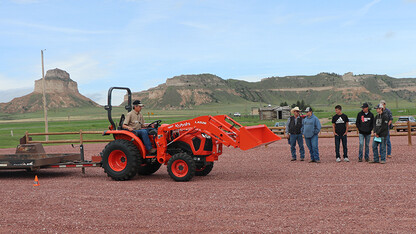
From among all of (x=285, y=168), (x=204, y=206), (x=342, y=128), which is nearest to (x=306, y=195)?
(x=204, y=206)

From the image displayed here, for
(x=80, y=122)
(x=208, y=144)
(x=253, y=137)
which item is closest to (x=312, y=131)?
(x=253, y=137)

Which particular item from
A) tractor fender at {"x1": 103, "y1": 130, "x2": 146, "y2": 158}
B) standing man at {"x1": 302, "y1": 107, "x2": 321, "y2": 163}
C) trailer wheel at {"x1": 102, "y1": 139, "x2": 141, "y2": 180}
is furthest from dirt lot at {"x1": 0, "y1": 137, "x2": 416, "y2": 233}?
standing man at {"x1": 302, "y1": 107, "x2": 321, "y2": 163}

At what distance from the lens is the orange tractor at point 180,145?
33.6 ft

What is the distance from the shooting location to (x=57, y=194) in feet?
29.3

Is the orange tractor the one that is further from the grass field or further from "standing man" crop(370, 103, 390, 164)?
"standing man" crop(370, 103, 390, 164)

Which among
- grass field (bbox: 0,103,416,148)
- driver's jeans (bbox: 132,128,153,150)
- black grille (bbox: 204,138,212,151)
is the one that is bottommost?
grass field (bbox: 0,103,416,148)

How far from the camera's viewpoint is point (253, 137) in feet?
32.4

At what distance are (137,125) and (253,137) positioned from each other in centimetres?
315

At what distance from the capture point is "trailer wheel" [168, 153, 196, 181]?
10195mm

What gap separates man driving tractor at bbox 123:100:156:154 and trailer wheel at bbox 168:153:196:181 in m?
0.75

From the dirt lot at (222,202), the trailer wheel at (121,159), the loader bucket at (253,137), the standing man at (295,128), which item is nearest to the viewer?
the dirt lot at (222,202)

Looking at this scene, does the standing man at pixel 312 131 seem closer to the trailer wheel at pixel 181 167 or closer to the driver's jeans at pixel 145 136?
the trailer wheel at pixel 181 167

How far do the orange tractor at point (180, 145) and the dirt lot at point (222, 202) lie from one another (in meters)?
0.41

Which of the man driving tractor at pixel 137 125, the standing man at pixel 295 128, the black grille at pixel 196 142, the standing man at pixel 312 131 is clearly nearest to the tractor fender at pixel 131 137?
the man driving tractor at pixel 137 125
